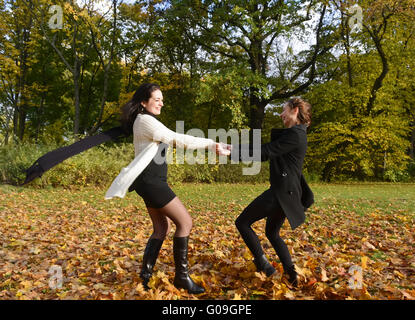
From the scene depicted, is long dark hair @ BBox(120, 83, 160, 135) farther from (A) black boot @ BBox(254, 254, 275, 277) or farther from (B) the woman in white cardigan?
(A) black boot @ BBox(254, 254, 275, 277)

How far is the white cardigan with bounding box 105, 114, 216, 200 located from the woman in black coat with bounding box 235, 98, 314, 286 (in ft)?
2.08

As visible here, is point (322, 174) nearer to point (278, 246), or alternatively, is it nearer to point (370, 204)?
point (370, 204)

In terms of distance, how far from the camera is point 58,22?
62.4 feet

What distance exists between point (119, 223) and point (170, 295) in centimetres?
429

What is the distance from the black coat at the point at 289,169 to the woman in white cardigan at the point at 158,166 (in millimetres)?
502

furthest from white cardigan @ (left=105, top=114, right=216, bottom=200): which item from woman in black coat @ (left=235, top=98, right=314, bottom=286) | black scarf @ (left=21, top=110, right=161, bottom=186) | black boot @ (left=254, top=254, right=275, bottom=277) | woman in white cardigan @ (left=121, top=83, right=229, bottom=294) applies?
black boot @ (left=254, top=254, right=275, bottom=277)

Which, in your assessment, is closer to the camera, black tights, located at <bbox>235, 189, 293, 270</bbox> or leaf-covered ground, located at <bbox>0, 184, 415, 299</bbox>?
black tights, located at <bbox>235, 189, 293, 270</bbox>

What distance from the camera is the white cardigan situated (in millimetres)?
2863

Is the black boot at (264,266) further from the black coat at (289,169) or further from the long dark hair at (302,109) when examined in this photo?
the long dark hair at (302,109)

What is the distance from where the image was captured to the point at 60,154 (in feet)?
9.29

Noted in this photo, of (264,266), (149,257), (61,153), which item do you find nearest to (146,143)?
(61,153)

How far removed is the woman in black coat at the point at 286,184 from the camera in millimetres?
3055

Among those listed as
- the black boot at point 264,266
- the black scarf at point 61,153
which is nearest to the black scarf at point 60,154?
the black scarf at point 61,153
